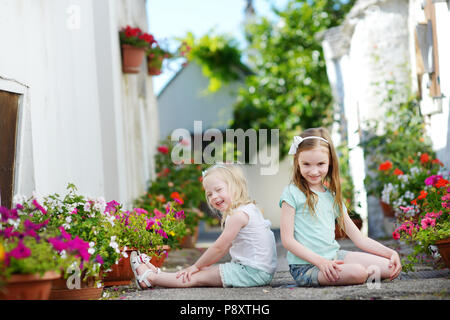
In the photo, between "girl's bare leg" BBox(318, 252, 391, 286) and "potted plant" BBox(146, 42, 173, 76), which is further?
"potted plant" BBox(146, 42, 173, 76)

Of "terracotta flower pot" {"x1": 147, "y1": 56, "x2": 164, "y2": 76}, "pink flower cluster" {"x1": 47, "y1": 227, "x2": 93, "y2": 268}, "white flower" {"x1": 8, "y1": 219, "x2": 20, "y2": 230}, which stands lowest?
"pink flower cluster" {"x1": 47, "y1": 227, "x2": 93, "y2": 268}

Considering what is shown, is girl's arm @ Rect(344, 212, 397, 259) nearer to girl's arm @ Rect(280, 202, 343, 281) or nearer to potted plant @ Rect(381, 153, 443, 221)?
girl's arm @ Rect(280, 202, 343, 281)

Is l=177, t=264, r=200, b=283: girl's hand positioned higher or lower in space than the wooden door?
lower

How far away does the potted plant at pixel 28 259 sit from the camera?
93.7 inches

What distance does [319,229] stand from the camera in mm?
3381

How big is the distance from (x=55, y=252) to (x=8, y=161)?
4.36 ft

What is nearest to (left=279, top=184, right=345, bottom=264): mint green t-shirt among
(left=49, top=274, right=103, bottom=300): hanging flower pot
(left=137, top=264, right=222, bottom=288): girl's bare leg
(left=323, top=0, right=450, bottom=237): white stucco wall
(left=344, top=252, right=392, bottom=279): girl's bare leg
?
(left=344, top=252, right=392, bottom=279): girl's bare leg

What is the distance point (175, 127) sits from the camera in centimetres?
1539

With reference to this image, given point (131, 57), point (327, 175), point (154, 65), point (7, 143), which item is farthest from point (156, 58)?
point (327, 175)

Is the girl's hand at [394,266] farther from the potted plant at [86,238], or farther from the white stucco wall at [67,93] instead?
the white stucco wall at [67,93]

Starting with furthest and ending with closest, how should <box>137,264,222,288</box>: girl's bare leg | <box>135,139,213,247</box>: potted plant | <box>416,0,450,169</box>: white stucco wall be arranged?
<box>135,139,213,247</box>: potted plant → <box>416,0,450,169</box>: white stucco wall → <box>137,264,222,288</box>: girl's bare leg

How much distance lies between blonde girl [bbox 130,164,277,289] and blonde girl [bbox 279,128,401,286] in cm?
18

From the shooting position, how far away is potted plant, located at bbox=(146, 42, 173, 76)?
7652 millimetres

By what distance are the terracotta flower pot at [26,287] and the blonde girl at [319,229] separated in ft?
4.57
